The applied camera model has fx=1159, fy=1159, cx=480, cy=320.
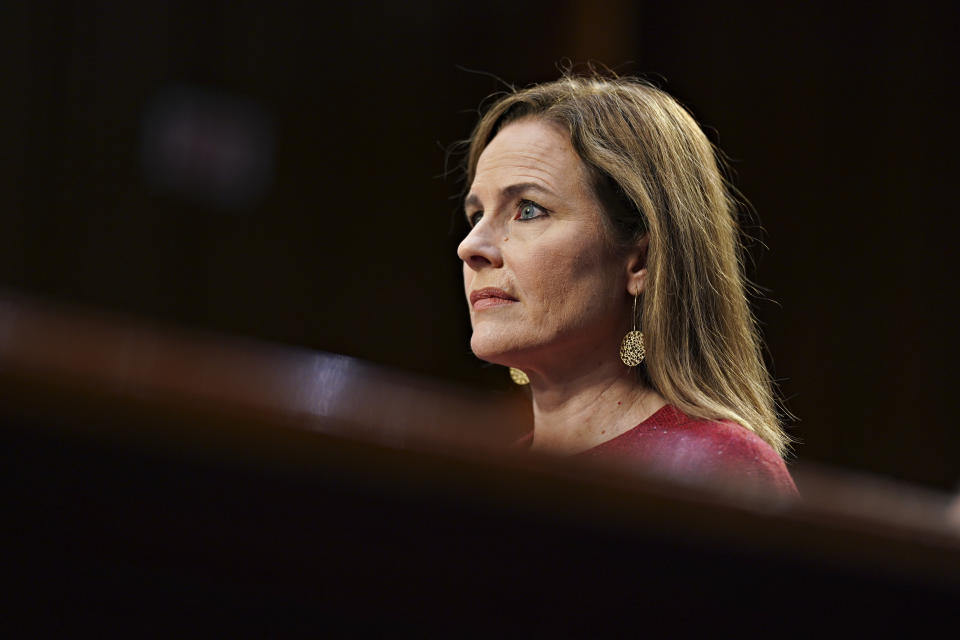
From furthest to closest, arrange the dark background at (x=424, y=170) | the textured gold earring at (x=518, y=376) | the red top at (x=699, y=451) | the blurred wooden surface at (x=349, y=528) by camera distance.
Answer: the dark background at (x=424, y=170)
the textured gold earring at (x=518, y=376)
the red top at (x=699, y=451)
the blurred wooden surface at (x=349, y=528)

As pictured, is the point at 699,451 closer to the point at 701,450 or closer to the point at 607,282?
the point at 701,450

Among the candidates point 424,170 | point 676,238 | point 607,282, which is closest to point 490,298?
point 607,282

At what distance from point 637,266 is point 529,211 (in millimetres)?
184

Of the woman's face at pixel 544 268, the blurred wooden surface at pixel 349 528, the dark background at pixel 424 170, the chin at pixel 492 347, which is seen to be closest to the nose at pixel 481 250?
the woman's face at pixel 544 268

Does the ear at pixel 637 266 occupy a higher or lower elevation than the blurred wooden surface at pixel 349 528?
lower

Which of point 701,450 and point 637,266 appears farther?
point 637,266

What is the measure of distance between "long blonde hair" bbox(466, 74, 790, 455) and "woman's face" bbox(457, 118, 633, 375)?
0.12 ft

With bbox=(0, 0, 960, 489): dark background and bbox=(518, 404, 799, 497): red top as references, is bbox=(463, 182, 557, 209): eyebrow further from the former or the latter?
bbox=(0, 0, 960, 489): dark background

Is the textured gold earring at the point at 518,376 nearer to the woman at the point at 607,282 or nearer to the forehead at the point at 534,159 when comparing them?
the woman at the point at 607,282

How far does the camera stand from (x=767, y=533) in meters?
0.43

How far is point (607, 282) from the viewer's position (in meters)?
1.72

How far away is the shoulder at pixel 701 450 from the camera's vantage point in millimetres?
1504

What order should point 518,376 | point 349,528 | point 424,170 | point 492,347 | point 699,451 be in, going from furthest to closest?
point 424,170, point 518,376, point 492,347, point 699,451, point 349,528

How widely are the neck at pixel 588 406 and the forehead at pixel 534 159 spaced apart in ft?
0.94
